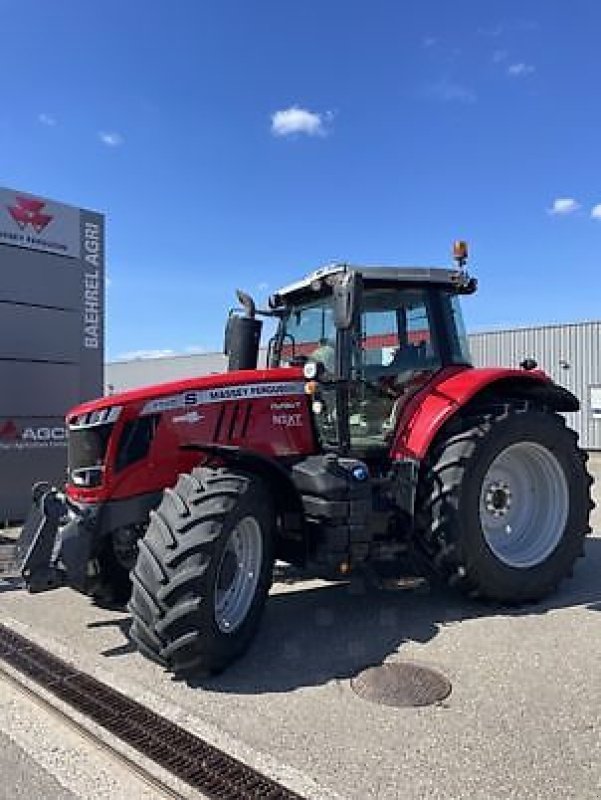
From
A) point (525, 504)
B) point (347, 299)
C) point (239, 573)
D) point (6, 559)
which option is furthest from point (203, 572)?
point (6, 559)

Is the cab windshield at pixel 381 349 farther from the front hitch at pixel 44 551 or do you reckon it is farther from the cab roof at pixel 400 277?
the front hitch at pixel 44 551

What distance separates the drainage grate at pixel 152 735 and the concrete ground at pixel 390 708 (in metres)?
0.09

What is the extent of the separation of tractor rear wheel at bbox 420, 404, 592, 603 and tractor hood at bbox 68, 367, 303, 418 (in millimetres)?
1273

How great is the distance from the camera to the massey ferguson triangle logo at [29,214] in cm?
1015

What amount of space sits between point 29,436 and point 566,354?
19.6 metres

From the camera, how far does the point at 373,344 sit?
20.0 ft

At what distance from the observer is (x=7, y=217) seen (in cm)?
1006

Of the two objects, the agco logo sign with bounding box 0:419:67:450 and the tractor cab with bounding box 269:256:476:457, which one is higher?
the tractor cab with bounding box 269:256:476:457

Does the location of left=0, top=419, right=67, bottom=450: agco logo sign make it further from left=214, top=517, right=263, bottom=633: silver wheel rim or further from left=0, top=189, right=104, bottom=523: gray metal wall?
left=214, top=517, right=263, bottom=633: silver wheel rim

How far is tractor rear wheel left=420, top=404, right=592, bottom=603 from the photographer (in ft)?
18.6

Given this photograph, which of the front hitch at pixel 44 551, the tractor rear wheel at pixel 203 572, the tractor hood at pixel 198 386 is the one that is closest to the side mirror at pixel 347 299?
the tractor hood at pixel 198 386

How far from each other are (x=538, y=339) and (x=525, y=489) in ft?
69.6

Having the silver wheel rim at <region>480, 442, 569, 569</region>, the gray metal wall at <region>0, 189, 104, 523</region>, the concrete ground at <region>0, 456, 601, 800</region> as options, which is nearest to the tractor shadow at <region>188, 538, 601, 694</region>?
the concrete ground at <region>0, 456, 601, 800</region>

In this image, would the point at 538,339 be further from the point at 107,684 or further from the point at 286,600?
the point at 107,684
